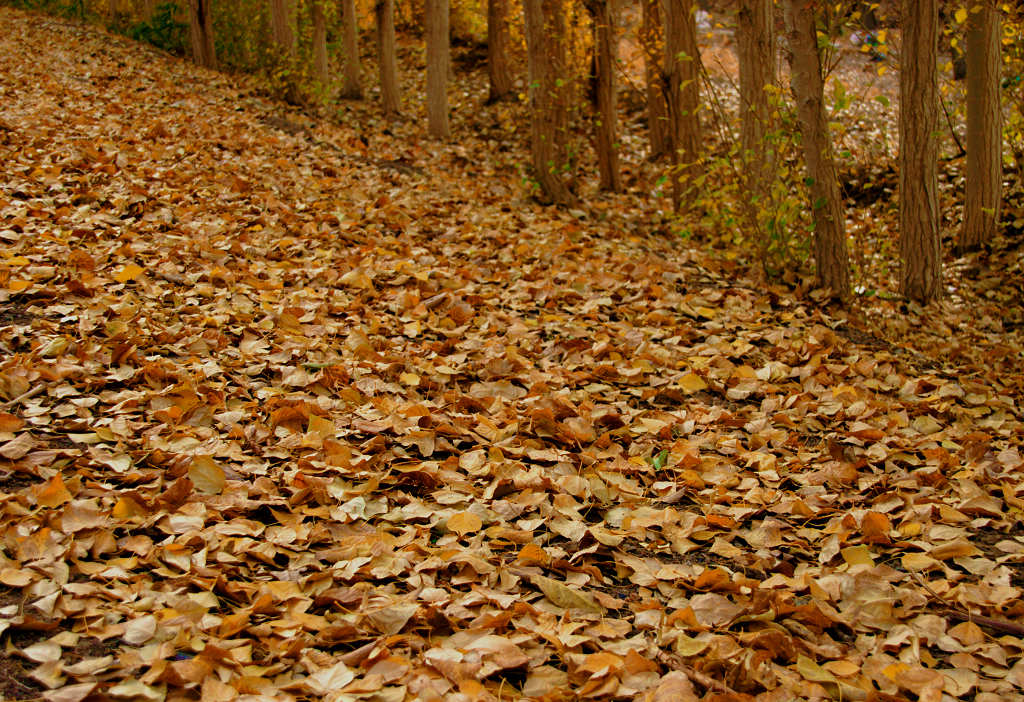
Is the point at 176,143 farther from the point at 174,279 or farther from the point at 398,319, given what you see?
the point at 398,319

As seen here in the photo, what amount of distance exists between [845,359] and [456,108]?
1014 centimetres

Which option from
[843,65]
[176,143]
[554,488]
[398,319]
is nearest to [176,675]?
[554,488]

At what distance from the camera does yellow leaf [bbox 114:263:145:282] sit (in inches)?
163

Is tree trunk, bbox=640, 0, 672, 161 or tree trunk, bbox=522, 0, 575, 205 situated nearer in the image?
tree trunk, bbox=522, 0, 575, 205

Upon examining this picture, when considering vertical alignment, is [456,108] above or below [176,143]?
above

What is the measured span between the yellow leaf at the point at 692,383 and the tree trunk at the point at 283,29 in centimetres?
868

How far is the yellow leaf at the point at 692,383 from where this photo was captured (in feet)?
12.5

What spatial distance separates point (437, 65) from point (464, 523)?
29.9 feet

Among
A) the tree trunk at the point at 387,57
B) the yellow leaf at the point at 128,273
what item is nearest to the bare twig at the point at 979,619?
the yellow leaf at the point at 128,273

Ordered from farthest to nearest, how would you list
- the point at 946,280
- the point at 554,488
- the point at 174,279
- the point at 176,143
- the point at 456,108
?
the point at 456,108
the point at 176,143
the point at 946,280
the point at 174,279
the point at 554,488

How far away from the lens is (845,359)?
435 cm

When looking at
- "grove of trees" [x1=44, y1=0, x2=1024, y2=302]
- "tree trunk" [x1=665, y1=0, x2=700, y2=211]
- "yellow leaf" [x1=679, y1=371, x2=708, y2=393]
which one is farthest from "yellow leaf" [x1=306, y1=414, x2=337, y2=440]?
"tree trunk" [x1=665, y1=0, x2=700, y2=211]

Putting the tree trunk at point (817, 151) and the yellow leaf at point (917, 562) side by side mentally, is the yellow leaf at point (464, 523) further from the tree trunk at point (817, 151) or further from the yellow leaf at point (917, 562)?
the tree trunk at point (817, 151)

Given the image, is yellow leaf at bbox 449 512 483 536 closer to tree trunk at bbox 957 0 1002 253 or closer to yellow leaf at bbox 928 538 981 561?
yellow leaf at bbox 928 538 981 561
